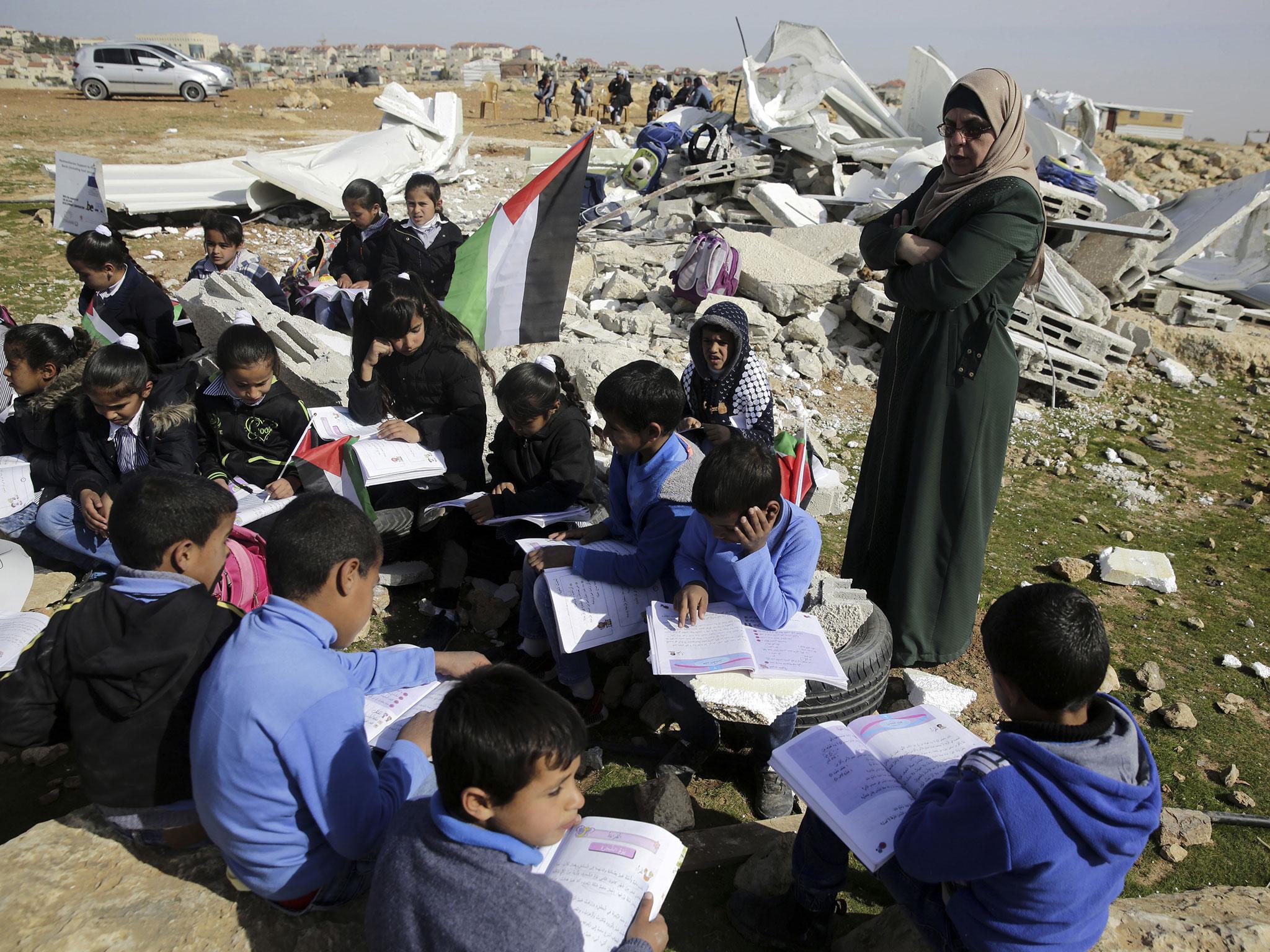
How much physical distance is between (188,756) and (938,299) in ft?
9.30

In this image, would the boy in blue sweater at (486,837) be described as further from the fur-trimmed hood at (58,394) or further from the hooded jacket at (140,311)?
the hooded jacket at (140,311)

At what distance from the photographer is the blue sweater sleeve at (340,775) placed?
1.87 meters

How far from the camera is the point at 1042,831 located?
168 cm

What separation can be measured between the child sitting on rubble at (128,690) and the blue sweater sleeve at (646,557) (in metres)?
1.36

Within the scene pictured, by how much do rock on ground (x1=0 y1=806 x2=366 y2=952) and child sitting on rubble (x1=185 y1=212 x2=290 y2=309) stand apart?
451 centimetres

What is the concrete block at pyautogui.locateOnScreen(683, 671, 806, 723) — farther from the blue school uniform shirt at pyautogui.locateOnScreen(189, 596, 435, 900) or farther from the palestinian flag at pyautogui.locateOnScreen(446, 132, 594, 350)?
the palestinian flag at pyautogui.locateOnScreen(446, 132, 594, 350)

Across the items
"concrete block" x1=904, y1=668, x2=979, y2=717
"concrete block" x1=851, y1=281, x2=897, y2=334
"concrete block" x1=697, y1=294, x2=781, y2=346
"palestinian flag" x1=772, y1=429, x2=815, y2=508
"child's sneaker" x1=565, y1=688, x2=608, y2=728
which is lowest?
"child's sneaker" x1=565, y1=688, x2=608, y2=728

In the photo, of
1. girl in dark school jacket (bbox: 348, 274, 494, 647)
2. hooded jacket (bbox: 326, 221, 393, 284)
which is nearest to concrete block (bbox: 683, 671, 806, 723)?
girl in dark school jacket (bbox: 348, 274, 494, 647)

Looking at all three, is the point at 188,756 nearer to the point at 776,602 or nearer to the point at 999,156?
the point at 776,602

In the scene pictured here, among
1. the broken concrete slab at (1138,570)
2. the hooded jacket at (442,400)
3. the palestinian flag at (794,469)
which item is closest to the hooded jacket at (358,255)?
Result: the hooded jacket at (442,400)

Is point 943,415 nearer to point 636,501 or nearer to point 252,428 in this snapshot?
point 636,501

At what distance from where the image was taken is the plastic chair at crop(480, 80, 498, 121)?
95.9 feet

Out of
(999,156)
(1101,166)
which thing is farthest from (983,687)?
(1101,166)

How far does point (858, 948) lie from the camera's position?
7.47ft
